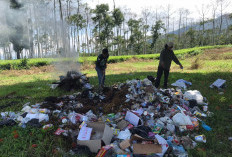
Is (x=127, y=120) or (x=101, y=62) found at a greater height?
(x=101, y=62)

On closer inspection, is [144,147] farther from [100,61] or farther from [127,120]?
[100,61]

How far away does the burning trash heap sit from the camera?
2160 mm

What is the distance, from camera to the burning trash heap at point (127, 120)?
216cm

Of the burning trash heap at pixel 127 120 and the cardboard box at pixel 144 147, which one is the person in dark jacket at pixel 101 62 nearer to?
the burning trash heap at pixel 127 120

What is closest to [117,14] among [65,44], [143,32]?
[143,32]

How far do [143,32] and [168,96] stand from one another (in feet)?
113

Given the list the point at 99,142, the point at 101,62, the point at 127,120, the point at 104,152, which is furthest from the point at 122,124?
the point at 101,62

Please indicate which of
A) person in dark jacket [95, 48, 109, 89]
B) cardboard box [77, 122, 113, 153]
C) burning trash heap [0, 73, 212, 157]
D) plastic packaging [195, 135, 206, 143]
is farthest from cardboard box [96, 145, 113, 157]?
person in dark jacket [95, 48, 109, 89]

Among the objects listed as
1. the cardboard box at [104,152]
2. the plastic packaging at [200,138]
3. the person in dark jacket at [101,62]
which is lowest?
the plastic packaging at [200,138]

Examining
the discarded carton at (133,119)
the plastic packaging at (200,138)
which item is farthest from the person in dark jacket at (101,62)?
the plastic packaging at (200,138)

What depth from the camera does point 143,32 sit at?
3591cm

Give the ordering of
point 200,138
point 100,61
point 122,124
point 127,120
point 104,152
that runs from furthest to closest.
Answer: point 100,61 → point 127,120 → point 122,124 → point 200,138 → point 104,152

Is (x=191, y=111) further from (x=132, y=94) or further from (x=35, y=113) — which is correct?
(x=35, y=113)

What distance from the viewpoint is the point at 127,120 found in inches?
116
